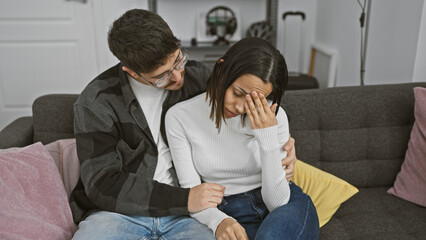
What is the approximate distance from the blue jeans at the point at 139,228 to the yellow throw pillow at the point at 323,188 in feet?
1.62

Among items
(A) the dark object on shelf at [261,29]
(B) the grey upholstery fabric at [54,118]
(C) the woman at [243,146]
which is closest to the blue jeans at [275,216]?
(C) the woman at [243,146]

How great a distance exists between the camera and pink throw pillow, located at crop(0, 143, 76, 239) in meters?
1.04

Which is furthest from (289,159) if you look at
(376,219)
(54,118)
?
(54,118)

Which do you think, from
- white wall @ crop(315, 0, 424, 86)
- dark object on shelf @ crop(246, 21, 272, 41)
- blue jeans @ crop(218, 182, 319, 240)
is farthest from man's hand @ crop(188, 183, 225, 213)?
dark object on shelf @ crop(246, 21, 272, 41)

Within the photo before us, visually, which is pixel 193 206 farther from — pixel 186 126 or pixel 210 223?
pixel 186 126

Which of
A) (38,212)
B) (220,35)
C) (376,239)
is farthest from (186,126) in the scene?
(220,35)

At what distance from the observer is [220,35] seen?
3469mm

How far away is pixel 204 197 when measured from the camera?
1132mm

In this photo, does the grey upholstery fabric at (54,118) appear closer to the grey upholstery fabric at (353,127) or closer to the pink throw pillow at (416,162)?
the grey upholstery fabric at (353,127)

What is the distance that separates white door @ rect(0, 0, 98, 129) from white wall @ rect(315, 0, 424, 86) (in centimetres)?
213

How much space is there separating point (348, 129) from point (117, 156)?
970 millimetres

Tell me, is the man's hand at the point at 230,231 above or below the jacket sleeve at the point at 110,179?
below

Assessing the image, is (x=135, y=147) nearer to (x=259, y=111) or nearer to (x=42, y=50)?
(x=259, y=111)

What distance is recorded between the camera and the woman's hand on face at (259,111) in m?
1.07
